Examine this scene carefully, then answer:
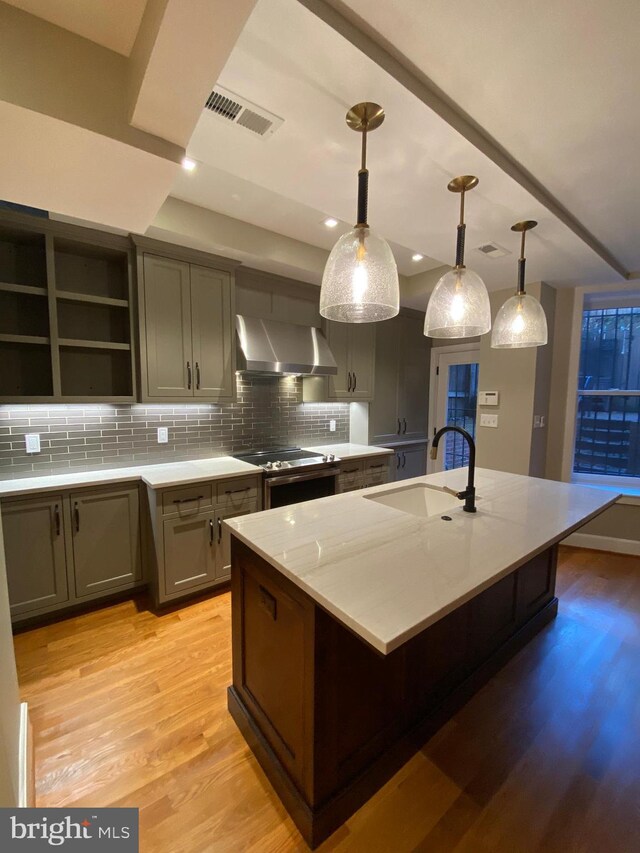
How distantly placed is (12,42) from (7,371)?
192 cm

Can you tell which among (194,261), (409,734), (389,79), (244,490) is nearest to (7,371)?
(194,261)

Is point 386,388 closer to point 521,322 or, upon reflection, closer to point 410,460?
point 410,460

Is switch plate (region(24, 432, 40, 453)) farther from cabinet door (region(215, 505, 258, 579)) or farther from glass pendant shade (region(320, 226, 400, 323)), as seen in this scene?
glass pendant shade (region(320, 226, 400, 323))

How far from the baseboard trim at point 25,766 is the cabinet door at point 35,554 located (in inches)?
33.3

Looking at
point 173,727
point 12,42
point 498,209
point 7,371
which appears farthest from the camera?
point 7,371

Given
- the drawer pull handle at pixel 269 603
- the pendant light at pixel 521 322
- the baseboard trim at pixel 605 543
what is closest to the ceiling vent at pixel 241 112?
the pendant light at pixel 521 322

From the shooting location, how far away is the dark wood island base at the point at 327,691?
1.15 metres

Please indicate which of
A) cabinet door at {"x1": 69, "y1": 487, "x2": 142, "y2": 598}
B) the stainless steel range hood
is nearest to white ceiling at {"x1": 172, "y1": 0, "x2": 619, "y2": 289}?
the stainless steel range hood

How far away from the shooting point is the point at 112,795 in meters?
1.31

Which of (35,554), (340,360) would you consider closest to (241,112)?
(340,360)

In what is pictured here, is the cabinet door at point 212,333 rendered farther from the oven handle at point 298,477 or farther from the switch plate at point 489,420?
the switch plate at point 489,420

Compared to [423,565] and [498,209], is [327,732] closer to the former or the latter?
[423,565]

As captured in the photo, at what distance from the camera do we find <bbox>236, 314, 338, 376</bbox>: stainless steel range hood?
2.90 m

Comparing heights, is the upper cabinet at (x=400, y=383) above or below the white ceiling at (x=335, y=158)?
below
